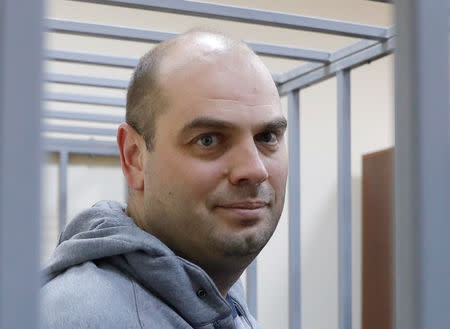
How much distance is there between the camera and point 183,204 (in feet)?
3.41

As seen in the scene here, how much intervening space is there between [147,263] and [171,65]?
33 cm

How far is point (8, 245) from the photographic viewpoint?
0.35m

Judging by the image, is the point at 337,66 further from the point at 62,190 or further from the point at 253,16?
the point at 62,190

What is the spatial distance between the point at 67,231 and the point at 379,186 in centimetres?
234

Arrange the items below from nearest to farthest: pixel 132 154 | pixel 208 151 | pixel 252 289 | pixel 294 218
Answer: pixel 208 151, pixel 132 154, pixel 294 218, pixel 252 289

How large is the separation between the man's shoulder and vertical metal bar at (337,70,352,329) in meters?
0.75

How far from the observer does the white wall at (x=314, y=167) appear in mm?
3383

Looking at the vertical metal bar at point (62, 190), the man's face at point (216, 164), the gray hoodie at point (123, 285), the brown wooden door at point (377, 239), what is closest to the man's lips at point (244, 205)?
the man's face at point (216, 164)

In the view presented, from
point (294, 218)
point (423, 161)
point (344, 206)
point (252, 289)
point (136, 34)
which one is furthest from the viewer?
point (252, 289)

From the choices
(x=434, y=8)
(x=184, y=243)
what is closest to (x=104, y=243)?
(x=184, y=243)

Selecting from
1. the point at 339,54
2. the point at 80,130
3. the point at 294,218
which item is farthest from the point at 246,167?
the point at 80,130

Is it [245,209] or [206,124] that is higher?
[206,124]

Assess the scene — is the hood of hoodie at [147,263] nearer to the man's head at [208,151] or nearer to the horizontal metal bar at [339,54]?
the man's head at [208,151]

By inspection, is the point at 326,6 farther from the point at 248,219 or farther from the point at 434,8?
the point at 434,8
